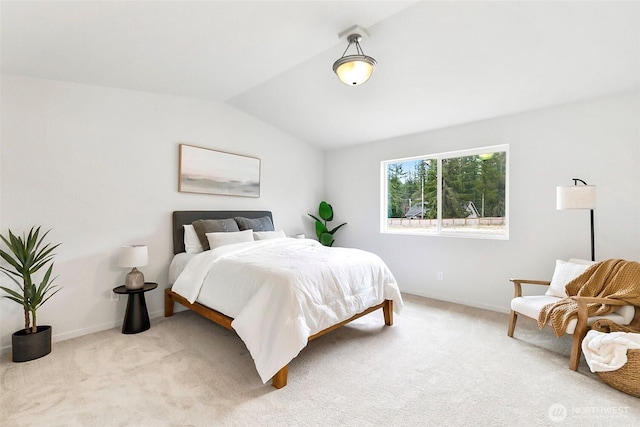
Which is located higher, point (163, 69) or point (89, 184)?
point (163, 69)

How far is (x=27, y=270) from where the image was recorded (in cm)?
250

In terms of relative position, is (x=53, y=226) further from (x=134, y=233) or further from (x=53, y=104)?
(x=53, y=104)

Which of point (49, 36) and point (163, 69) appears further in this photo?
point (163, 69)

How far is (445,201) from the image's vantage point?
4254 mm

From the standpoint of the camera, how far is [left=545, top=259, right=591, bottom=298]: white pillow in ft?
8.98

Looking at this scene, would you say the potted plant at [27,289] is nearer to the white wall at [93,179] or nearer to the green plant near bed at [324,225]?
the white wall at [93,179]

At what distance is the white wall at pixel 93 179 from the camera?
105 inches

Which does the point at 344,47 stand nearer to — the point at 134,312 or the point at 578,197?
the point at 578,197

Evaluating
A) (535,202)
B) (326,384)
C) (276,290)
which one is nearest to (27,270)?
(276,290)

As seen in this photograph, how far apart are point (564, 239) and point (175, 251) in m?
4.45

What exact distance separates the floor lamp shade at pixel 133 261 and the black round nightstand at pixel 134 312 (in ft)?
0.21

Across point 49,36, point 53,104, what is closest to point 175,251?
point 53,104

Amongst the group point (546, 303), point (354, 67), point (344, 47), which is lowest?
point (546, 303)

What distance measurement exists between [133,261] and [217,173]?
1.59 meters
